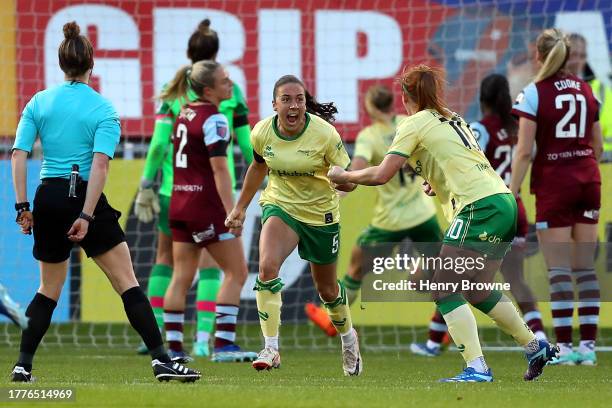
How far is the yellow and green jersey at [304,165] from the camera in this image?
25.0 feet

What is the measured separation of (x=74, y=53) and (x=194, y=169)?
2410mm

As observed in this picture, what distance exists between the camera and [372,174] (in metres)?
6.85

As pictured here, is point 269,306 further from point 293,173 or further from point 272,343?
point 293,173

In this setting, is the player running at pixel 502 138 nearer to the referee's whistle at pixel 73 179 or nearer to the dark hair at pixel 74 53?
the dark hair at pixel 74 53

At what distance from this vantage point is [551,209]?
8.84 meters

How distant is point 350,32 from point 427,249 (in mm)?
3728

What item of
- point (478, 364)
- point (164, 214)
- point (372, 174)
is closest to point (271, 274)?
point (372, 174)

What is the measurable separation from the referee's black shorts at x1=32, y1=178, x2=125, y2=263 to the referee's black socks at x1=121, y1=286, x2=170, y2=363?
0.29 metres

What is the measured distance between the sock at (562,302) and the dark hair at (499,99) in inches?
49.9

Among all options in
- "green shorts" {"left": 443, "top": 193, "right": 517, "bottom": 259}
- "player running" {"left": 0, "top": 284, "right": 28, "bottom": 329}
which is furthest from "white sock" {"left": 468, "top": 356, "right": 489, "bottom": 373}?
"player running" {"left": 0, "top": 284, "right": 28, "bottom": 329}

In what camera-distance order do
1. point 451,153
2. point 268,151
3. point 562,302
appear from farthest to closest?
point 562,302
point 268,151
point 451,153

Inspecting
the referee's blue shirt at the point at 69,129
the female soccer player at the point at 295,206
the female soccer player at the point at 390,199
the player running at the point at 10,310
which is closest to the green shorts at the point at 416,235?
the female soccer player at the point at 390,199

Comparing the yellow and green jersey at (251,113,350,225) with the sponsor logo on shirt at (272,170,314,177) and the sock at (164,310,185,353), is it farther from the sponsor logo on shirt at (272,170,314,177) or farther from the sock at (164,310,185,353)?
the sock at (164,310,185,353)

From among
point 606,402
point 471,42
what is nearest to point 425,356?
point 606,402
